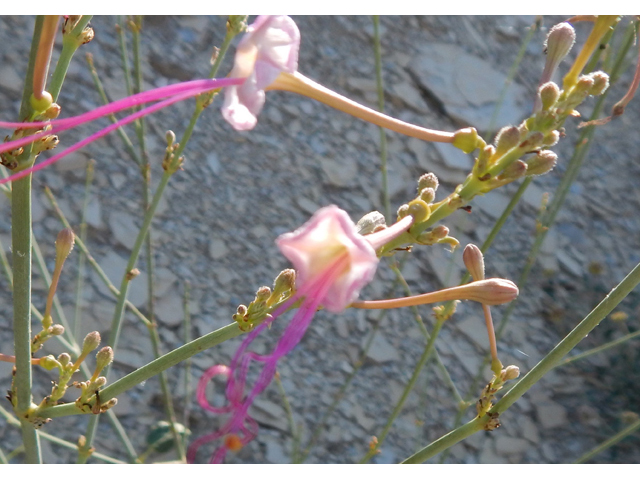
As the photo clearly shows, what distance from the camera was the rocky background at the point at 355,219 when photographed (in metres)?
3.81

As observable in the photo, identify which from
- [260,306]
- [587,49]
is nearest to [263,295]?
[260,306]

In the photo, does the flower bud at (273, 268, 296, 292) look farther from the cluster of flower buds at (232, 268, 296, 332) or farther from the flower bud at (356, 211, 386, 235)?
the flower bud at (356, 211, 386, 235)

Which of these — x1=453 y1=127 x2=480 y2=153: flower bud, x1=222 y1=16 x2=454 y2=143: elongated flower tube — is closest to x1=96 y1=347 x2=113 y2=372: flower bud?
x1=222 y1=16 x2=454 y2=143: elongated flower tube

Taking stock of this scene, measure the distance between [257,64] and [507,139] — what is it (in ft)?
1.10

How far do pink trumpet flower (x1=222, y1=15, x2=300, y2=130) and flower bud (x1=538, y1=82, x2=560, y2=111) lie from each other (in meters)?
0.34

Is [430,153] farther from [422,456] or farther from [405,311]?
[422,456]

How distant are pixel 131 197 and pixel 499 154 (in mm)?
3420

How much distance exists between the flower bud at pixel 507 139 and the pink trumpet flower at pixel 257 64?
0.29m

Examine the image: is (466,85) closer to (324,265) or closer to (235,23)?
(235,23)

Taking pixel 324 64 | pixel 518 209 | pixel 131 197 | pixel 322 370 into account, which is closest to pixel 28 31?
pixel 131 197

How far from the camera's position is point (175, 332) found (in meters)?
3.89

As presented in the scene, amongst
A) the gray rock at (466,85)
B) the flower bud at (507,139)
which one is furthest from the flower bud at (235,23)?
the gray rock at (466,85)

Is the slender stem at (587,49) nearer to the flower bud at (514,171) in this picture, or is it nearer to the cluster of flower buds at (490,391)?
the flower bud at (514,171)

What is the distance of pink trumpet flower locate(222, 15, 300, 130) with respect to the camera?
0.73 meters
